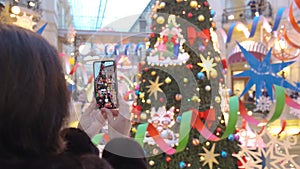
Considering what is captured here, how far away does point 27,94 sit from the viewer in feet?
1.93

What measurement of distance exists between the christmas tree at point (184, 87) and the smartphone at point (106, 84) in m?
1.60

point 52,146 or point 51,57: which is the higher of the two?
point 51,57

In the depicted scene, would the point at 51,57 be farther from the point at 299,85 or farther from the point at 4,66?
the point at 299,85

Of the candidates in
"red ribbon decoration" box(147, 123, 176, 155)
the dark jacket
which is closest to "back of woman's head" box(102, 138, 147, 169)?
the dark jacket

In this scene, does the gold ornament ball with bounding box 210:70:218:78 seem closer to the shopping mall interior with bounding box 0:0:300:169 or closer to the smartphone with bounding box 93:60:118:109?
the shopping mall interior with bounding box 0:0:300:169

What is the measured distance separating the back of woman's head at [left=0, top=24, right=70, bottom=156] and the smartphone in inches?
14.4

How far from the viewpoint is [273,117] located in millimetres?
2027

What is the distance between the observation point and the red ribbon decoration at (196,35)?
2.79 metres

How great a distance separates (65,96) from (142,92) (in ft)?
7.36

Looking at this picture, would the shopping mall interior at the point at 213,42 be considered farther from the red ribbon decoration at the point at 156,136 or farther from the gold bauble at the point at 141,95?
the red ribbon decoration at the point at 156,136

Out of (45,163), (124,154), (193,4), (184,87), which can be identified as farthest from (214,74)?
(45,163)

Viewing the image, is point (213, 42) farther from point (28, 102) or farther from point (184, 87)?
point (28, 102)

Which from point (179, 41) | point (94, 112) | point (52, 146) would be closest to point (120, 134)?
point (94, 112)

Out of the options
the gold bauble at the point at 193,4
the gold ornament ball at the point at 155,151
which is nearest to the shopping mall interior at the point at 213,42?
the gold bauble at the point at 193,4
